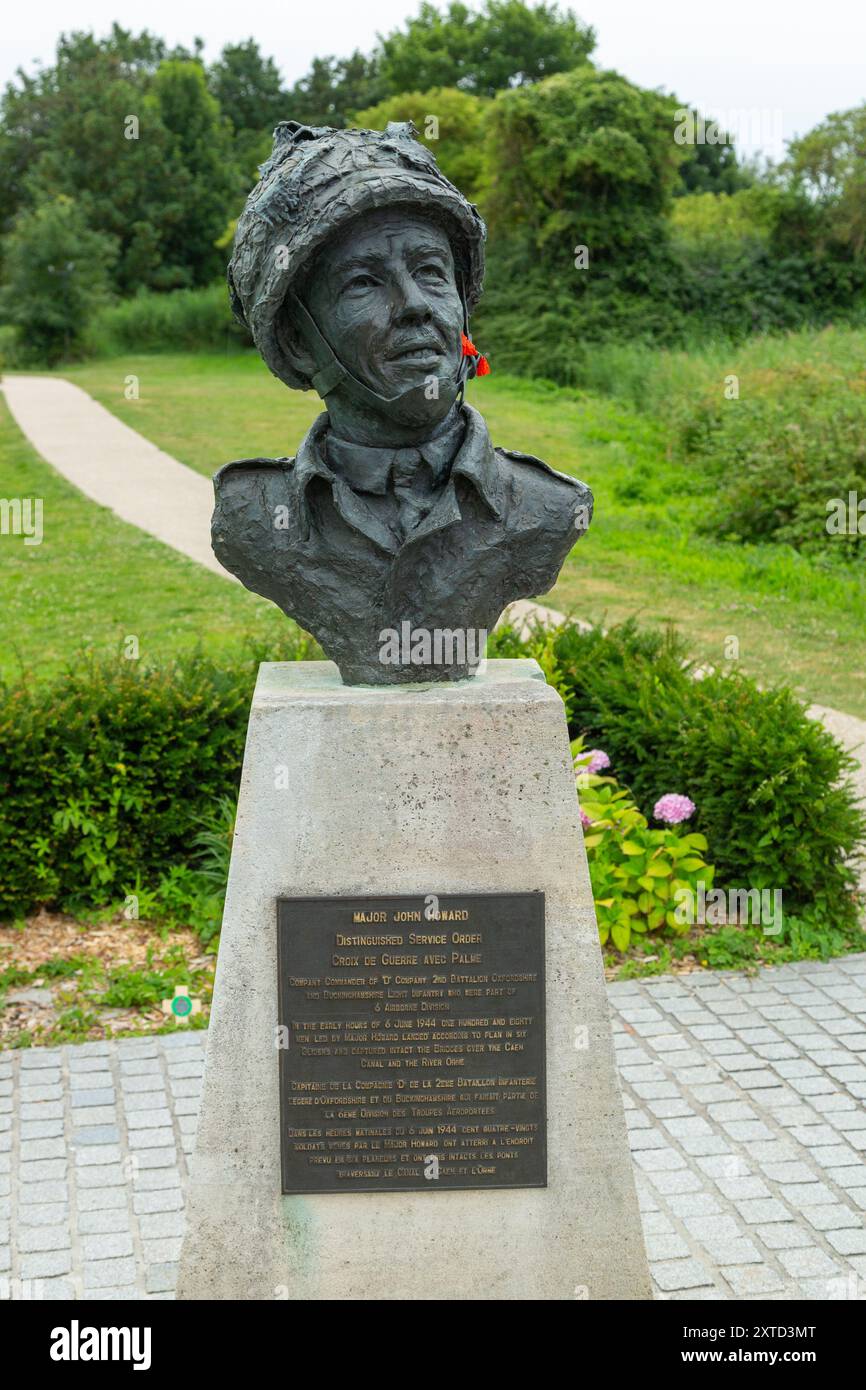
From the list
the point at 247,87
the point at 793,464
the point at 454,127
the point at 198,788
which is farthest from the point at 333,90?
the point at 198,788

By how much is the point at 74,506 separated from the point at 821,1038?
36.0ft

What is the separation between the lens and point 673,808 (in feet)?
22.1

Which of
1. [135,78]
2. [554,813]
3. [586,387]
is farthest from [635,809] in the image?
[135,78]

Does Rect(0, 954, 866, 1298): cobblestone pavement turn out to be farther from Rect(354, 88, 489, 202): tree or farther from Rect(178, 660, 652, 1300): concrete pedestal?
Rect(354, 88, 489, 202): tree

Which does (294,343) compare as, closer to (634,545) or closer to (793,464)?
(634,545)

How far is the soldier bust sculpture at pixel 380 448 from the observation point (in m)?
3.64

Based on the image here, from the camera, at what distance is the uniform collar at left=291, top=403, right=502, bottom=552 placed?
3854 millimetres

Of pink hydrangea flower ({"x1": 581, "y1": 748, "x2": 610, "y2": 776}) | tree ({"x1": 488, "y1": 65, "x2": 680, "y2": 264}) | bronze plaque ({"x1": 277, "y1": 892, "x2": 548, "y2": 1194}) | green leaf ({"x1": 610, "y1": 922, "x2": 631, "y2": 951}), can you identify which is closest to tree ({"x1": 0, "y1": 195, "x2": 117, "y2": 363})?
tree ({"x1": 488, "y1": 65, "x2": 680, "y2": 264})

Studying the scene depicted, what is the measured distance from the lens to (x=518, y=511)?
4012mm

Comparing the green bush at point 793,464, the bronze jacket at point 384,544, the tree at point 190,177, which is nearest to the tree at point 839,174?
the green bush at point 793,464

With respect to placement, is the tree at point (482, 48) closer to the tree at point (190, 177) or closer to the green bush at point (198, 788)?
the tree at point (190, 177)

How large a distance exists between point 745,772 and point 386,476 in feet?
11.0

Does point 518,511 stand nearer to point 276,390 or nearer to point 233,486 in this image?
point 233,486

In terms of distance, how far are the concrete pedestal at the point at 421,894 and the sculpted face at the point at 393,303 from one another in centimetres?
82
